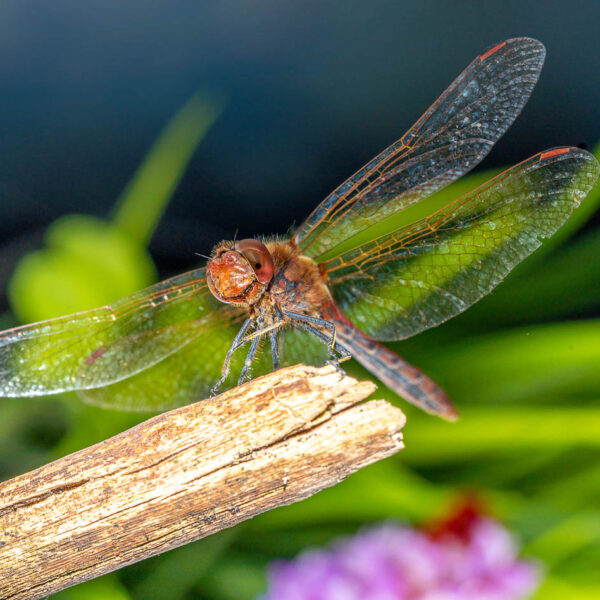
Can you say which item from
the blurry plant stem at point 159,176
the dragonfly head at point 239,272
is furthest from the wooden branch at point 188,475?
the blurry plant stem at point 159,176

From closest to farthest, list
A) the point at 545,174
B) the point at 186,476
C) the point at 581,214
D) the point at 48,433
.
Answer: the point at 186,476 → the point at 545,174 → the point at 581,214 → the point at 48,433

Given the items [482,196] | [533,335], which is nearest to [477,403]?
[533,335]

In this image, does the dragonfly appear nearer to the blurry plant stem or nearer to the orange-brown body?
the orange-brown body

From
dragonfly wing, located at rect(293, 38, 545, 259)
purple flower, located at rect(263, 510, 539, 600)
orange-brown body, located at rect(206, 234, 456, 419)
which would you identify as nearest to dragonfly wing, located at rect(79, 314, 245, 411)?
orange-brown body, located at rect(206, 234, 456, 419)

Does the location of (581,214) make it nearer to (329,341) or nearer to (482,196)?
(482,196)

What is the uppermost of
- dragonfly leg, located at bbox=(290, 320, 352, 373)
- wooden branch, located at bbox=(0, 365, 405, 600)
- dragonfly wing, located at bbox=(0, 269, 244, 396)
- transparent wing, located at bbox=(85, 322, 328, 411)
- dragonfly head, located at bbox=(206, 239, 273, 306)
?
dragonfly wing, located at bbox=(0, 269, 244, 396)

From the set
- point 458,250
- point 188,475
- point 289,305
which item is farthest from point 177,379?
point 458,250
